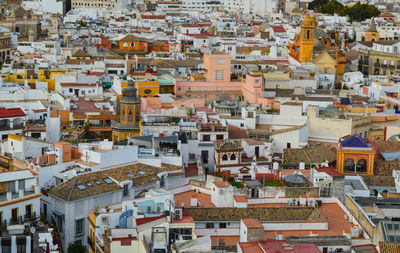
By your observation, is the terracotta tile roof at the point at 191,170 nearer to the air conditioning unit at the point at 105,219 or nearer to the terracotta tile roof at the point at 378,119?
the air conditioning unit at the point at 105,219

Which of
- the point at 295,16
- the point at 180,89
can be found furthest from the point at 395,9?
the point at 180,89

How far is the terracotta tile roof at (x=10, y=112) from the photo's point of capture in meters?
37.1

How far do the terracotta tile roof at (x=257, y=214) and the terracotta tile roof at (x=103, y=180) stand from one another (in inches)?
156

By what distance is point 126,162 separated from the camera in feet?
99.1

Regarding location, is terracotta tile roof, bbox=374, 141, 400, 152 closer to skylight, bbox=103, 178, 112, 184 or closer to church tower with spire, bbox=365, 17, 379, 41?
skylight, bbox=103, 178, 112, 184

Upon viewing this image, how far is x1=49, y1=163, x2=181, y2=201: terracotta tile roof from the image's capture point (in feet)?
87.4

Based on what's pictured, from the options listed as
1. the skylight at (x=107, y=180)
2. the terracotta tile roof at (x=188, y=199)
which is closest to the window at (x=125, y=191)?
the skylight at (x=107, y=180)

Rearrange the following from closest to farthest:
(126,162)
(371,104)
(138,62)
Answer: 1. (126,162)
2. (371,104)
3. (138,62)

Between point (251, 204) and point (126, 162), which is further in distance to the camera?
point (126, 162)

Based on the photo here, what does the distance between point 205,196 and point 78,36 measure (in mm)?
53577

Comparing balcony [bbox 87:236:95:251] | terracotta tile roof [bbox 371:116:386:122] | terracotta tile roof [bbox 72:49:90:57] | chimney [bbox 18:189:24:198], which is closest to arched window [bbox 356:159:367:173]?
terracotta tile roof [bbox 371:116:386:122]

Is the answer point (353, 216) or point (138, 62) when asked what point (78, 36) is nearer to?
point (138, 62)

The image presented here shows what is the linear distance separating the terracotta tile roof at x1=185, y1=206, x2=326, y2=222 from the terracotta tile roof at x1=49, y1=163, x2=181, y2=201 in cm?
395

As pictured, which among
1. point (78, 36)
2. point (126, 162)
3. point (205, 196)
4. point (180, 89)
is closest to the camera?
point (205, 196)
